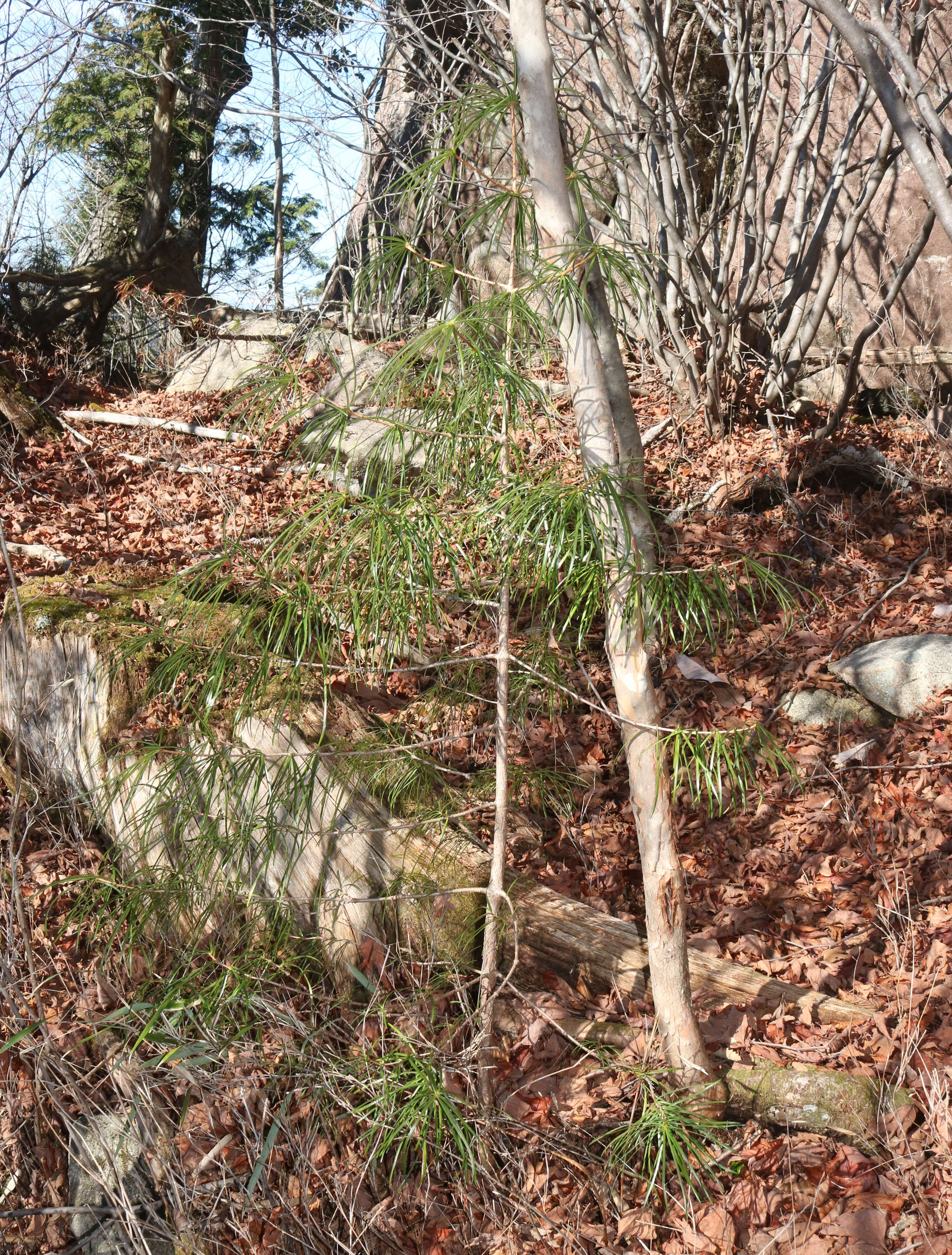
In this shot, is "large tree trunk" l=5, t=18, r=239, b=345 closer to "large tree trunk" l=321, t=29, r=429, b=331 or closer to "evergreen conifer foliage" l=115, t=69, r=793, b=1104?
"large tree trunk" l=321, t=29, r=429, b=331

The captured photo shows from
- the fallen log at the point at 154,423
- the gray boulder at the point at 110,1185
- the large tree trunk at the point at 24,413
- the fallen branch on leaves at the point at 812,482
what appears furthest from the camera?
the large tree trunk at the point at 24,413

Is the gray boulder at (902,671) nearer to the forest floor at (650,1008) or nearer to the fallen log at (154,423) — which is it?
the forest floor at (650,1008)

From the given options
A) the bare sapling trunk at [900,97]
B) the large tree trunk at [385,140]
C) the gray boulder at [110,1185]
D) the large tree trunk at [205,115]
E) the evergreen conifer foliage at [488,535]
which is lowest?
the gray boulder at [110,1185]

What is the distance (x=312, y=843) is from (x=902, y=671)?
308cm

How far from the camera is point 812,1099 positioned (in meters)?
2.80

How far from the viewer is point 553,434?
2.89 metres

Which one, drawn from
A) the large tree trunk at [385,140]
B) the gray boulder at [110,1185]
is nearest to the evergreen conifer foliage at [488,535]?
the gray boulder at [110,1185]

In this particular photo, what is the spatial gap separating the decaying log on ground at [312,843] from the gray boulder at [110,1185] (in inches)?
29.1

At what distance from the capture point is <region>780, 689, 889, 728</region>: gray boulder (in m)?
4.56

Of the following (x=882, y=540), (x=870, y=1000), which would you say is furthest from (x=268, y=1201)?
(x=882, y=540)

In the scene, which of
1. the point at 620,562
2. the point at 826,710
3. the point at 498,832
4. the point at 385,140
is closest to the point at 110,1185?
the point at 498,832

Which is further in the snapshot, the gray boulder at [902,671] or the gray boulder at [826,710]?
the gray boulder at [826,710]

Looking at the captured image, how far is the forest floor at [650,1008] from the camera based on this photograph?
2.53m

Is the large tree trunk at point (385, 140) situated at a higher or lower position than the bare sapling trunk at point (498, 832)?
higher
